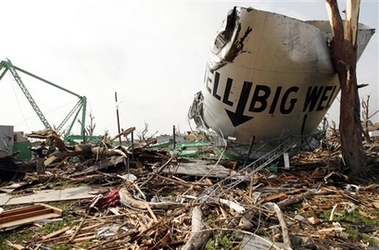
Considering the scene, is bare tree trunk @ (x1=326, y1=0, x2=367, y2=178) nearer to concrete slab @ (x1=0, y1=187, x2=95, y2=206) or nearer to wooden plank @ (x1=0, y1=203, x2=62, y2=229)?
concrete slab @ (x1=0, y1=187, x2=95, y2=206)

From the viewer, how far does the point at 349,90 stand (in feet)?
25.2

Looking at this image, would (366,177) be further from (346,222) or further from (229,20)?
(229,20)

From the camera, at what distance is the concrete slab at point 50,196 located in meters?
6.70

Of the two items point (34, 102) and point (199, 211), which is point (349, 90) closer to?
point (199, 211)

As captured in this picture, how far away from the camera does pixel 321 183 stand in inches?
280

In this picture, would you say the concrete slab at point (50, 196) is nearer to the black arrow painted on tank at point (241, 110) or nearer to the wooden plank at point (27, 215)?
the wooden plank at point (27, 215)

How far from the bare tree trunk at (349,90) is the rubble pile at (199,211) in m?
0.46

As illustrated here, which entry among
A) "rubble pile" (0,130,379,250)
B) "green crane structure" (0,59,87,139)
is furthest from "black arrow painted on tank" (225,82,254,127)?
"green crane structure" (0,59,87,139)

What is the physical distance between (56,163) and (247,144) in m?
7.02

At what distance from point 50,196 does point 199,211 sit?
165 inches

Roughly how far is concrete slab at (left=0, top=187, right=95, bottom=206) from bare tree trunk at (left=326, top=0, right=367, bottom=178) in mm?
6095

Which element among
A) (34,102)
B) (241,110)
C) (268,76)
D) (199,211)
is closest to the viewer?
(199,211)

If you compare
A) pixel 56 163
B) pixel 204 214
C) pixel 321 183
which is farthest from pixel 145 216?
pixel 56 163

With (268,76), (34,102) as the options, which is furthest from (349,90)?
(34,102)
